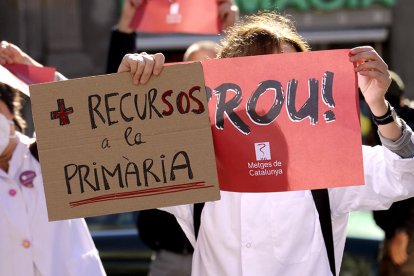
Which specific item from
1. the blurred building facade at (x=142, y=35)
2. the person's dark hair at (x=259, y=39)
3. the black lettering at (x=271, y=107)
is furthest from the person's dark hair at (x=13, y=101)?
the blurred building facade at (x=142, y=35)

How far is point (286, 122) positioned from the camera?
333 centimetres

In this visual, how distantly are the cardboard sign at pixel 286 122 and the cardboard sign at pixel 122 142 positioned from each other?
0.34ft

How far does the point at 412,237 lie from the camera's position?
5.29 metres

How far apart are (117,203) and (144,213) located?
189 centimetres

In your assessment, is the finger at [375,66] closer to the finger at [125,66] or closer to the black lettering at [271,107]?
the black lettering at [271,107]

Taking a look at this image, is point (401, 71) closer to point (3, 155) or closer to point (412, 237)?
Answer: point (412, 237)

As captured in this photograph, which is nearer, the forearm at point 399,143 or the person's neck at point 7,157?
the forearm at point 399,143

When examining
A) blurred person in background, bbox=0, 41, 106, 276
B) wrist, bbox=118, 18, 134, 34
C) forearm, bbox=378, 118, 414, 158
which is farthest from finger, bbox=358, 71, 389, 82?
wrist, bbox=118, 18, 134, 34

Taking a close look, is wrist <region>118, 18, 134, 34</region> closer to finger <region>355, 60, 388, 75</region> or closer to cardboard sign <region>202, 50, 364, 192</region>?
cardboard sign <region>202, 50, 364, 192</region>

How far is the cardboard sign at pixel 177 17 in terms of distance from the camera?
5.47 meters

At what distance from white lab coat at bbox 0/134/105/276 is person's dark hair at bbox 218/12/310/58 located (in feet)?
3.24

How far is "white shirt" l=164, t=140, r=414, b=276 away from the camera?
10.9ft

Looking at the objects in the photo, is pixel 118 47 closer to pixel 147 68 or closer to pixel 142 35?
pixel 147 68

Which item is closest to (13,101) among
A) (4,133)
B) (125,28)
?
(4,133)
